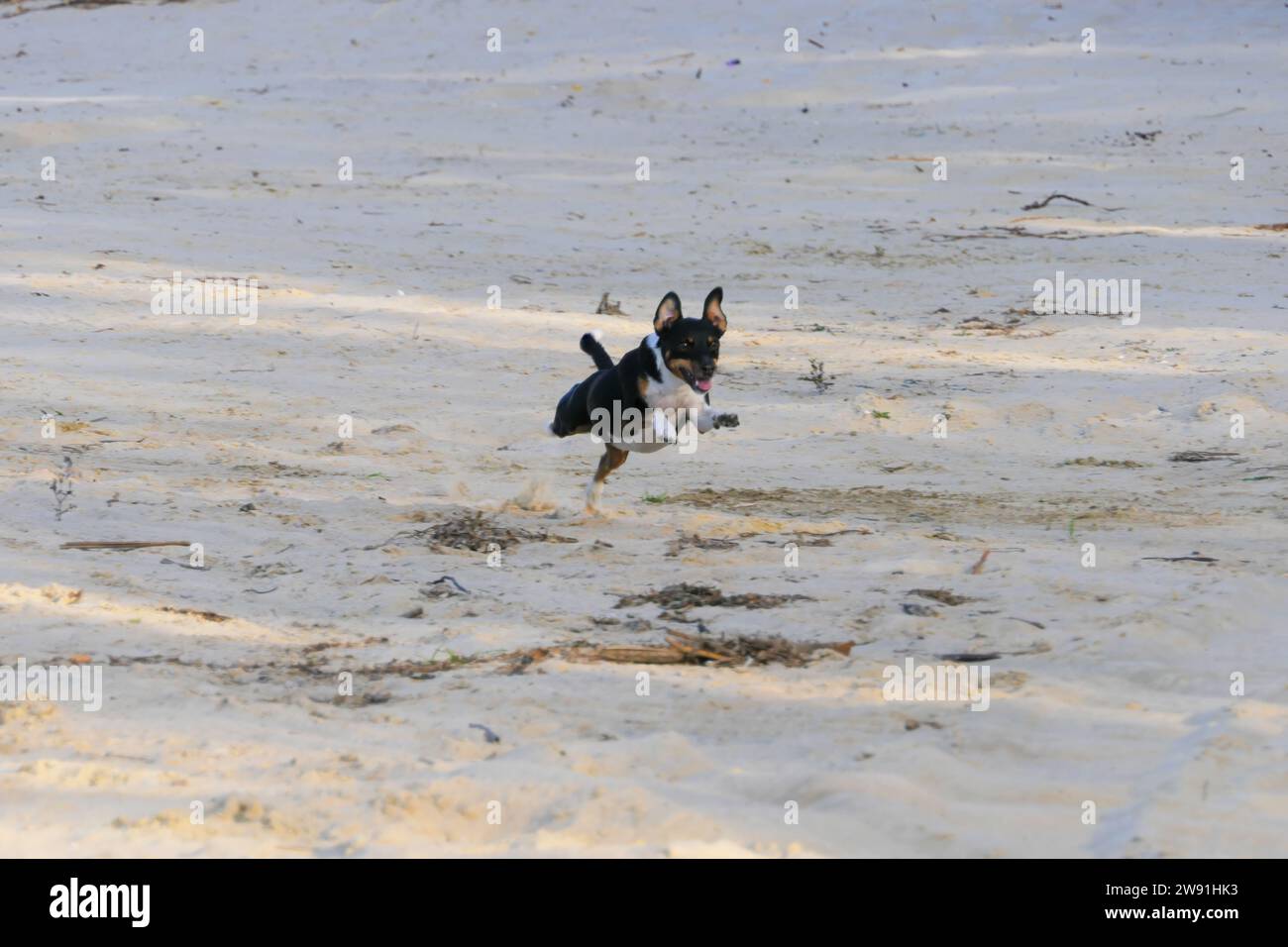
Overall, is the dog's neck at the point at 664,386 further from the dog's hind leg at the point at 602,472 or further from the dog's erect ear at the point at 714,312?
the dog's hind leg at the point at 602,472

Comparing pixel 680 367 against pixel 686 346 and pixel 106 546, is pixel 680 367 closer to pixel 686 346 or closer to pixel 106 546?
pixel 686 346

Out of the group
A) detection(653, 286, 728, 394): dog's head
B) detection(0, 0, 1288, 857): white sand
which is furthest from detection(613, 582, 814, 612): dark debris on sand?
detection(653, 286, 728, 394): dog's head

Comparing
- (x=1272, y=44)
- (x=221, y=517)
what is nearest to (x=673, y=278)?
(x=221, y=517)

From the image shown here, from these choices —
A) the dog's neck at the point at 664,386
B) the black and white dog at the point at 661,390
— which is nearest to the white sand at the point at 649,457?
the black and white dog at the point at 661,390

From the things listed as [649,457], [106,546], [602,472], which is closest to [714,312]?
[602,472]

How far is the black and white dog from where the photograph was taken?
716cm

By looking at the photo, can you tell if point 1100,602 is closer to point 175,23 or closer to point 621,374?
point 621,374

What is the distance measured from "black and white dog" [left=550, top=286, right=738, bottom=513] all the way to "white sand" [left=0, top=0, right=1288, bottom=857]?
0.46 meters

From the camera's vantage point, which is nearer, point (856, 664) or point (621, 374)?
point (856, 664)

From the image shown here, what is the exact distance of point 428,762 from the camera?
167 inches

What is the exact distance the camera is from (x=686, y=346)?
23.4 feet

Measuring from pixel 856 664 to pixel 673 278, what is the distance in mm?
7943

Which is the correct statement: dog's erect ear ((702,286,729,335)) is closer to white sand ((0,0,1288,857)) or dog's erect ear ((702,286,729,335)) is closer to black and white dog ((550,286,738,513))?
black and white dog ((550,286,738,513))

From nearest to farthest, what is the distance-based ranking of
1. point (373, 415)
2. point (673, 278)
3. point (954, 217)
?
point (373, 415)
point (673, 278)
point (954, 217)
